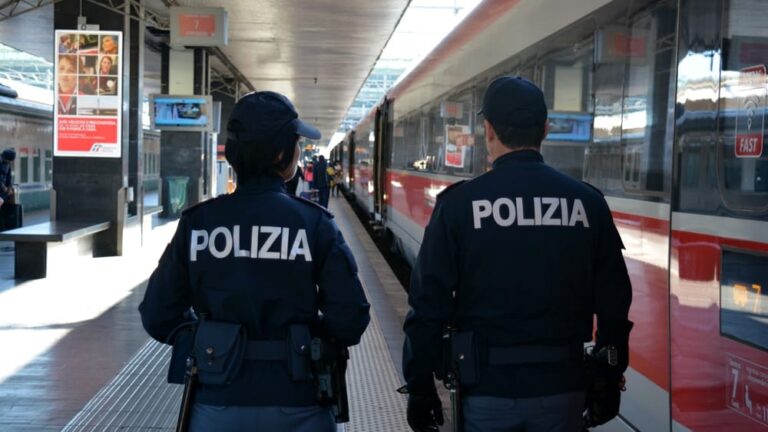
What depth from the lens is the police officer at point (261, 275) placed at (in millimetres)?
2896

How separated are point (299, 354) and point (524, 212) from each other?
0.83 m

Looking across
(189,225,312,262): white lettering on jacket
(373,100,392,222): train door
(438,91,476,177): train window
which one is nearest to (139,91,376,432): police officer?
(189,225,312,262): white lettering on jacket

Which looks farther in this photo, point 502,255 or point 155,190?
point 155,190

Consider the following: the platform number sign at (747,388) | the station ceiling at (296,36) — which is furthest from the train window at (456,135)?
the station ceiling at (296,36)

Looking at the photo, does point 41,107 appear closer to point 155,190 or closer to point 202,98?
point 202,98

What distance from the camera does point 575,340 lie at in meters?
3.06

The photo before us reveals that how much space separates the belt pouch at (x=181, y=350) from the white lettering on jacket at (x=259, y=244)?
0.23m

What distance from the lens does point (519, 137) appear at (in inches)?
123

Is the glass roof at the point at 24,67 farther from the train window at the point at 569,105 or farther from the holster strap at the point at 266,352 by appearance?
the holster strap at the point at 266,352

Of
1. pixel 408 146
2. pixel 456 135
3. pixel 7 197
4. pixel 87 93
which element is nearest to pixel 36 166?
pixel 7 197

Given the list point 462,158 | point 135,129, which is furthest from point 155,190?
point 462,158

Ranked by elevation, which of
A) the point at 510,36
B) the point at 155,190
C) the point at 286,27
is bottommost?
the point at 155,190

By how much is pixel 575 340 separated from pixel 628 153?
1.90m

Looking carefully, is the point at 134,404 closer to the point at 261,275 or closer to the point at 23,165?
the point at 261,275
